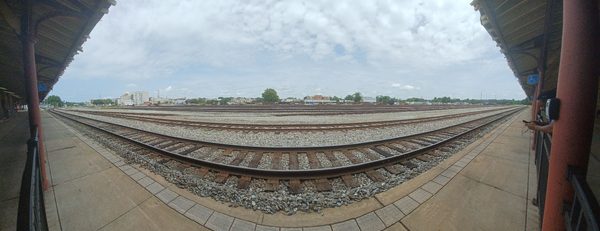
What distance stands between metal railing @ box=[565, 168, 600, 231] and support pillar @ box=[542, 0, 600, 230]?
0.08 meters

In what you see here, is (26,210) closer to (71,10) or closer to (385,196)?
(385,196)

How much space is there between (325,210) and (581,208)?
291 centimetres

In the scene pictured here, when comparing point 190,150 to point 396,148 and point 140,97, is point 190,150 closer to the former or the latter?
point 396,148

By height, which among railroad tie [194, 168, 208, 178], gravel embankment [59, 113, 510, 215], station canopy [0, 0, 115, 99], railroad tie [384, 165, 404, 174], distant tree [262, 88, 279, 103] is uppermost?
distant tree [262, 88, 279, 103]

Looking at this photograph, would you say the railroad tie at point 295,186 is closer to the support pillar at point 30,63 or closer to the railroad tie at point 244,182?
the railroad tie at point 244,182

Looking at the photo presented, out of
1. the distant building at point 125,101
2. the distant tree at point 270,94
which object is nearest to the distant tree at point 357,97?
the distant tree at point 270,94

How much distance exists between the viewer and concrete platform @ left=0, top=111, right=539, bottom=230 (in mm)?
3193

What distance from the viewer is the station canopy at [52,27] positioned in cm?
454

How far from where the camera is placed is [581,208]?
1649 mm

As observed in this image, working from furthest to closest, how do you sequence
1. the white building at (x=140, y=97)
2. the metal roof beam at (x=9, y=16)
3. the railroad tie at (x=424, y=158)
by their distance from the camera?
the white building at (x=140, y=97), the railroad tie at (x=424, y=158), the metal roof beam at (x=9, y=16)

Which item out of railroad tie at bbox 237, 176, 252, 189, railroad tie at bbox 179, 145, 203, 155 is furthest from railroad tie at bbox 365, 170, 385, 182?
railroad tie at bbox 179, 145, 203, 155

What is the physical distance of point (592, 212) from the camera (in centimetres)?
147

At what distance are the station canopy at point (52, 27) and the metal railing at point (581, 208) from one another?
8.18 metres

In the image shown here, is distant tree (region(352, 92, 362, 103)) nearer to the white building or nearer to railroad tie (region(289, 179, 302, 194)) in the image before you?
railroad tie (region(289, 179, 302, 194))
